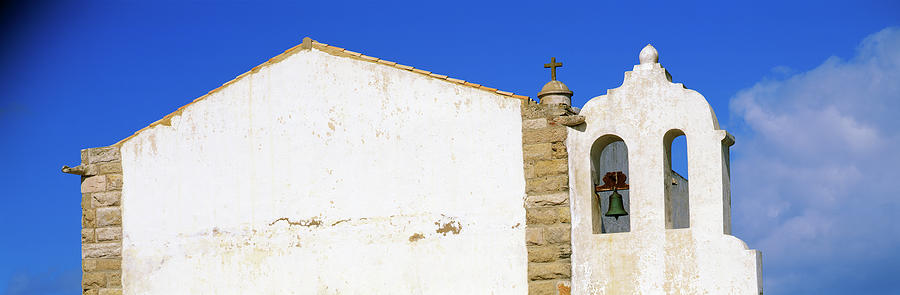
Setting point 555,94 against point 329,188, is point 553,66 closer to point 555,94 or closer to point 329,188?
point 555,94

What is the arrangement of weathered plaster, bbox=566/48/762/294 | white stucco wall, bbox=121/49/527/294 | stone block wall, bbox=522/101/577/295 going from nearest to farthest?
1. weathered plaster, bbox=566/48/762/294
2. stone block wall, bbox=522/101/577/295
3. white stucco wall, bbox=121/49/527/294

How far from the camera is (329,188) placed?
14.3 metres

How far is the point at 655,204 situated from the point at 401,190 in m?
3.09

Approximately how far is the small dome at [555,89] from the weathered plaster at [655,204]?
0.57 m

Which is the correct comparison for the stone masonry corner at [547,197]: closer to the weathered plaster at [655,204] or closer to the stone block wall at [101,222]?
the weathered plaster at [655,204]

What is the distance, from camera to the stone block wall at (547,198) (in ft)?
42.8

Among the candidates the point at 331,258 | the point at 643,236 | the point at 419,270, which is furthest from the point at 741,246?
the point at 331,258

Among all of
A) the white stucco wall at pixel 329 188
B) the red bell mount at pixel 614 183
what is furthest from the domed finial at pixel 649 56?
the white stucco wall at pixel 329 188

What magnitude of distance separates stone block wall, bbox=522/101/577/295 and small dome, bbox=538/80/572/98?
0.45m

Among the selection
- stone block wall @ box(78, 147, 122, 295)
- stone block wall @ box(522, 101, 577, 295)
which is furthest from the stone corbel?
stone block wall @ box(522, 101, 577, 295)

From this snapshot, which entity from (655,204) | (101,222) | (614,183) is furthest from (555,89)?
(101,222)

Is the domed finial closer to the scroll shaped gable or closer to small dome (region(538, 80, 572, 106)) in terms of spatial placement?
the scroll shaped gable

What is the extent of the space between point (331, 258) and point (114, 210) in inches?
134

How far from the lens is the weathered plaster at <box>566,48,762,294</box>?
12.5m
